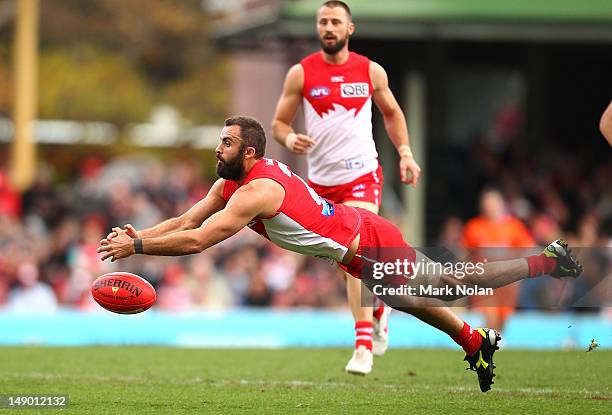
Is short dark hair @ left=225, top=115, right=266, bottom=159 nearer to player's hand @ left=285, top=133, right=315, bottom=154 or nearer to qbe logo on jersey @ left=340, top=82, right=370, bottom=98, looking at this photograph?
player's hand @ left=285, top=133, right=315, bottom=154

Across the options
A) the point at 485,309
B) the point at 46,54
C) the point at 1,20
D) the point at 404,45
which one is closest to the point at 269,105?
the point at 404,45

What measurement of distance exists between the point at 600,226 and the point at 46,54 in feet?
94.3

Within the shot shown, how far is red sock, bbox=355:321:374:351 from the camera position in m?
9.83

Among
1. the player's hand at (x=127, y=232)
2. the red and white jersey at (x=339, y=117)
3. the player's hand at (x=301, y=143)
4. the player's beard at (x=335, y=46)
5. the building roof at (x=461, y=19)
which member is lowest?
the player's hand at (x=127, y=232)

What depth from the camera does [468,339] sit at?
863 centimetres

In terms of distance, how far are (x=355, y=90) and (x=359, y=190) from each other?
79 centimetres

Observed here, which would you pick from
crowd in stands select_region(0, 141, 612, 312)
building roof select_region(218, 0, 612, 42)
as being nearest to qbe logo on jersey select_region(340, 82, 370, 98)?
crowd in stands select_region(0, 141, 612, 312)

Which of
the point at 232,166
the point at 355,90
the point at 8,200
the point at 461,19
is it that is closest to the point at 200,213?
the point at 232,166

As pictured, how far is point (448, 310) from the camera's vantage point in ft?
28.0

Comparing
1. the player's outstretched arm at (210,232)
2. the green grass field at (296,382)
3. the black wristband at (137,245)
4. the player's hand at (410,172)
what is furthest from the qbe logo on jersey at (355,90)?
the black wristband at (137,245)

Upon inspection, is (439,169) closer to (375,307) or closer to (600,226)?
(600,226)

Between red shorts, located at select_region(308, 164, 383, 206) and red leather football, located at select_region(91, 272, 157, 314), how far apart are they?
2.39 m

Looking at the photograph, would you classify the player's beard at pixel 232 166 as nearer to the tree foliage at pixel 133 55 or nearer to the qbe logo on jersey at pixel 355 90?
the qbe logo on jersey at pixel 355 90

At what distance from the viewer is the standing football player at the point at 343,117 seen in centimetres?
995
